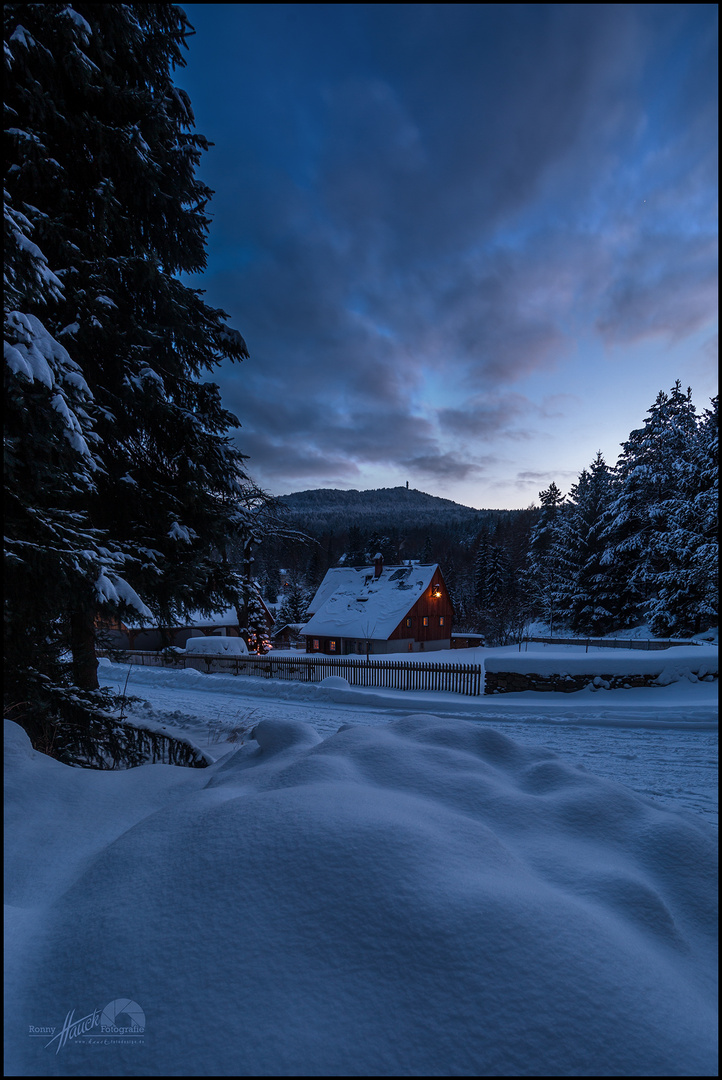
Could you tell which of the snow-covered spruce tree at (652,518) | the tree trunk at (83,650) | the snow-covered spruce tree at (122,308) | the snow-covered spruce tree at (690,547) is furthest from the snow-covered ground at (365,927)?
the snow-covered spruce tree at (652,518)

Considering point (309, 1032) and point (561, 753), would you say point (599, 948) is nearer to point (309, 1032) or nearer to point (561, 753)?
point (309, 1032)

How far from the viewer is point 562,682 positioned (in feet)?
40.1

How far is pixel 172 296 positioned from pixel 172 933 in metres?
8.55

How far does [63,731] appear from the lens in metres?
6.08

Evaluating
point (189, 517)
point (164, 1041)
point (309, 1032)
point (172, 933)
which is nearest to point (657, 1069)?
point (309, 1032)

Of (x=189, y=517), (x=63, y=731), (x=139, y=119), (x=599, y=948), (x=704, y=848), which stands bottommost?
(x=63, y=731)

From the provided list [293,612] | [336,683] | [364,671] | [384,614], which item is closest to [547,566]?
[384,614]

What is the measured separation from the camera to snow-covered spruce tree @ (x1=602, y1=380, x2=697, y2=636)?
66.6 ft

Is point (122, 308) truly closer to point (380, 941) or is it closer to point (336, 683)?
point (380, 941)

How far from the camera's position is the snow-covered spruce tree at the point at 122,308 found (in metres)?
5.68

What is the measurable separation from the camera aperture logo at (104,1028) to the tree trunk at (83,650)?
5.50 m

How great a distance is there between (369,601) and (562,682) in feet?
69.6

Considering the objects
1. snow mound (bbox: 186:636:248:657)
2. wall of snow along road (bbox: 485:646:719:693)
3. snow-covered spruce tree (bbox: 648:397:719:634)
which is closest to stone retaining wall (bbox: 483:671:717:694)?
wall of snow along road (bbox: 485:646:719:693)

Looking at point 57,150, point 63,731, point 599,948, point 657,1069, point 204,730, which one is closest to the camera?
point 657,1069
